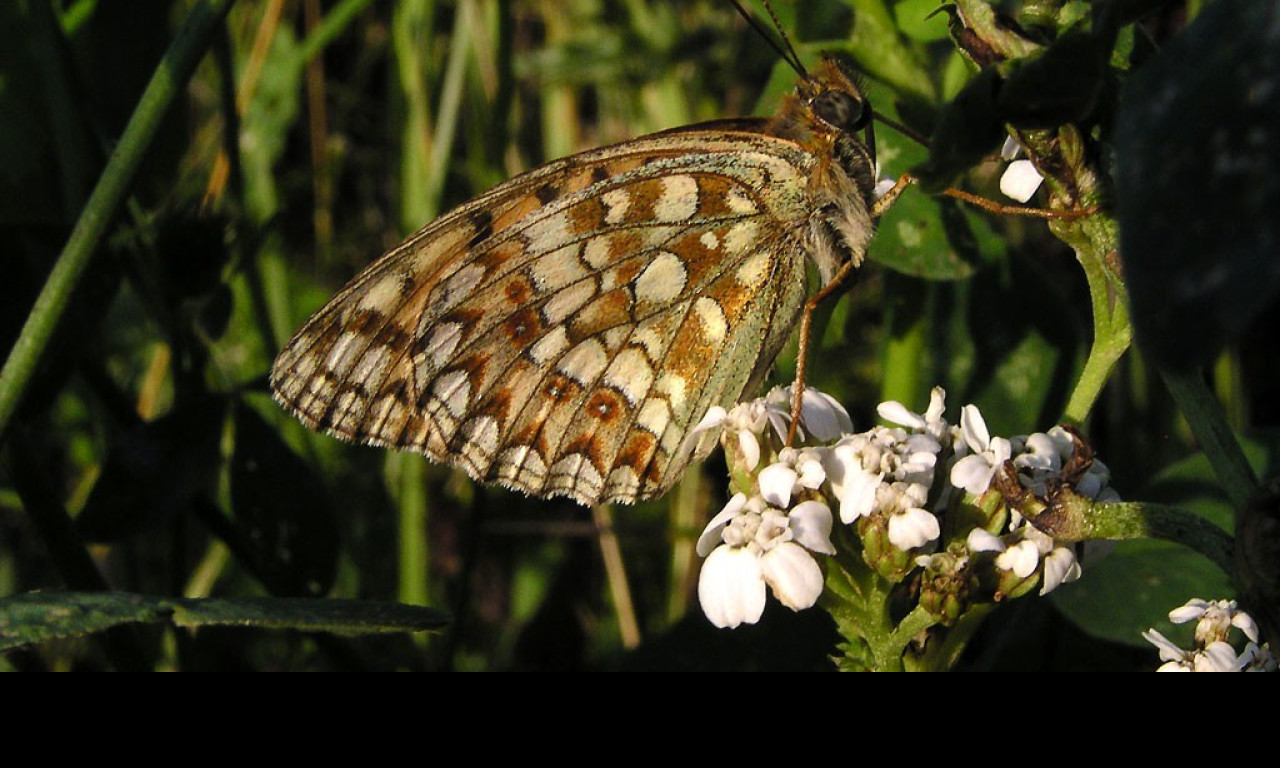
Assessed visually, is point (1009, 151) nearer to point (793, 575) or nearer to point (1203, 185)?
point (793, 575)

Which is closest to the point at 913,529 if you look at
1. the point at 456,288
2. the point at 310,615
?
the point at 310,615

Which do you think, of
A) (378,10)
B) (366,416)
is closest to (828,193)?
(366,416)

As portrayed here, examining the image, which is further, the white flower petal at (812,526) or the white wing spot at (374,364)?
the white wing spot at (374,364)

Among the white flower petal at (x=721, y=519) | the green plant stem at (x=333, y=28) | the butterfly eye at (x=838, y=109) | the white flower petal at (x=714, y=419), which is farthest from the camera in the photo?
the green plant stem at (x=333, y=28)

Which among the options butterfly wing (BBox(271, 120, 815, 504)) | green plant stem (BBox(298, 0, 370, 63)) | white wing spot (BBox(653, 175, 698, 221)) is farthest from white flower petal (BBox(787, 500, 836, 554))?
green plant stem (BBox(298, 0, 370, 63))

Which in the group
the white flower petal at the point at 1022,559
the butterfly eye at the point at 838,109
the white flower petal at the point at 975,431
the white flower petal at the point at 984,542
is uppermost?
the butterfly eye at the point at 838,109

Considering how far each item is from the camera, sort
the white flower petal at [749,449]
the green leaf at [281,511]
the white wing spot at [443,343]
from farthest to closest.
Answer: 1. the green leaf at [281,511]
2. the white wing spot at [443,343]
3. the white flower petal at [749,449]

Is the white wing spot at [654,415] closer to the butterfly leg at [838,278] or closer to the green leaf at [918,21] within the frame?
the butterfly leg at [838,278]

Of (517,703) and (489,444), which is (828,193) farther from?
(517,703)

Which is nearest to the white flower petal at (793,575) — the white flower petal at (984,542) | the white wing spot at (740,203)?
the white flower petal at (984,542)
